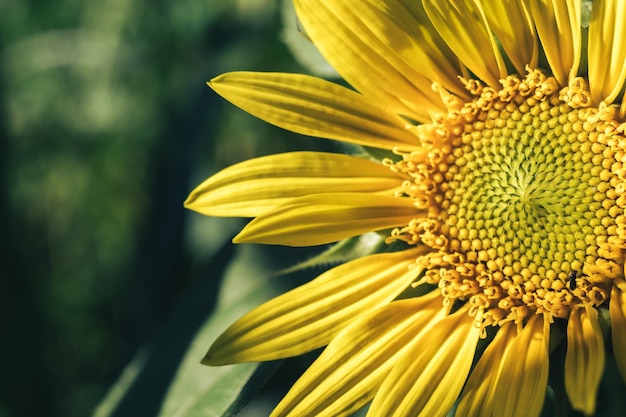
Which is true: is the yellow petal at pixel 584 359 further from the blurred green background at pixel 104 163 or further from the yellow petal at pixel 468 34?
the blurred green background at pixel 104 163

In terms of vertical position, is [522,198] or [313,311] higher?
[522,198]

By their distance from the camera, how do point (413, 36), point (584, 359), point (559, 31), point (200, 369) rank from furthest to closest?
point (200, 369)
point (413, 36)
point (559, 31)
point (584, 359)

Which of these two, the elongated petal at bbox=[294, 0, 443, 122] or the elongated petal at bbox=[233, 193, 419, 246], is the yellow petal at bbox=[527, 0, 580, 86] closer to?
the elongated petal at bbox=[294, 0, 443, 122]

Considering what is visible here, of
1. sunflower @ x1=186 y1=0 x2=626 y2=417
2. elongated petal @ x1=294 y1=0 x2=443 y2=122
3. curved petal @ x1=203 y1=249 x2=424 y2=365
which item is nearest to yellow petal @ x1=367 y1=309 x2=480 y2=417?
sunflower @ x1=186 y1=0 x2=626 y2=417

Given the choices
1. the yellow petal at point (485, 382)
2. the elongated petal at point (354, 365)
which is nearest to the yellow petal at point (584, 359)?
the yellow petal at point (485, 382)

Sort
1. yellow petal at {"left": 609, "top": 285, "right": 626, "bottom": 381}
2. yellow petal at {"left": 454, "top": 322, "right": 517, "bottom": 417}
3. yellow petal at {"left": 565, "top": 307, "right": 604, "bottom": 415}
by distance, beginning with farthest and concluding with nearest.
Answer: yellow petal at {"left": 454, "top": 322, "right": 517, "bottom": 417} < yellow petal at {"left": 609, "top": 285, "right": 626, "bottom": 381} < yellow petal at {"left": 565, "top": 307, "right": 604, "bottom": 415}

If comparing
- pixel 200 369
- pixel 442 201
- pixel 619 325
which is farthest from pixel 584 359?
pixel 200 369

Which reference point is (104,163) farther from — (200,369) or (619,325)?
(619,325)
